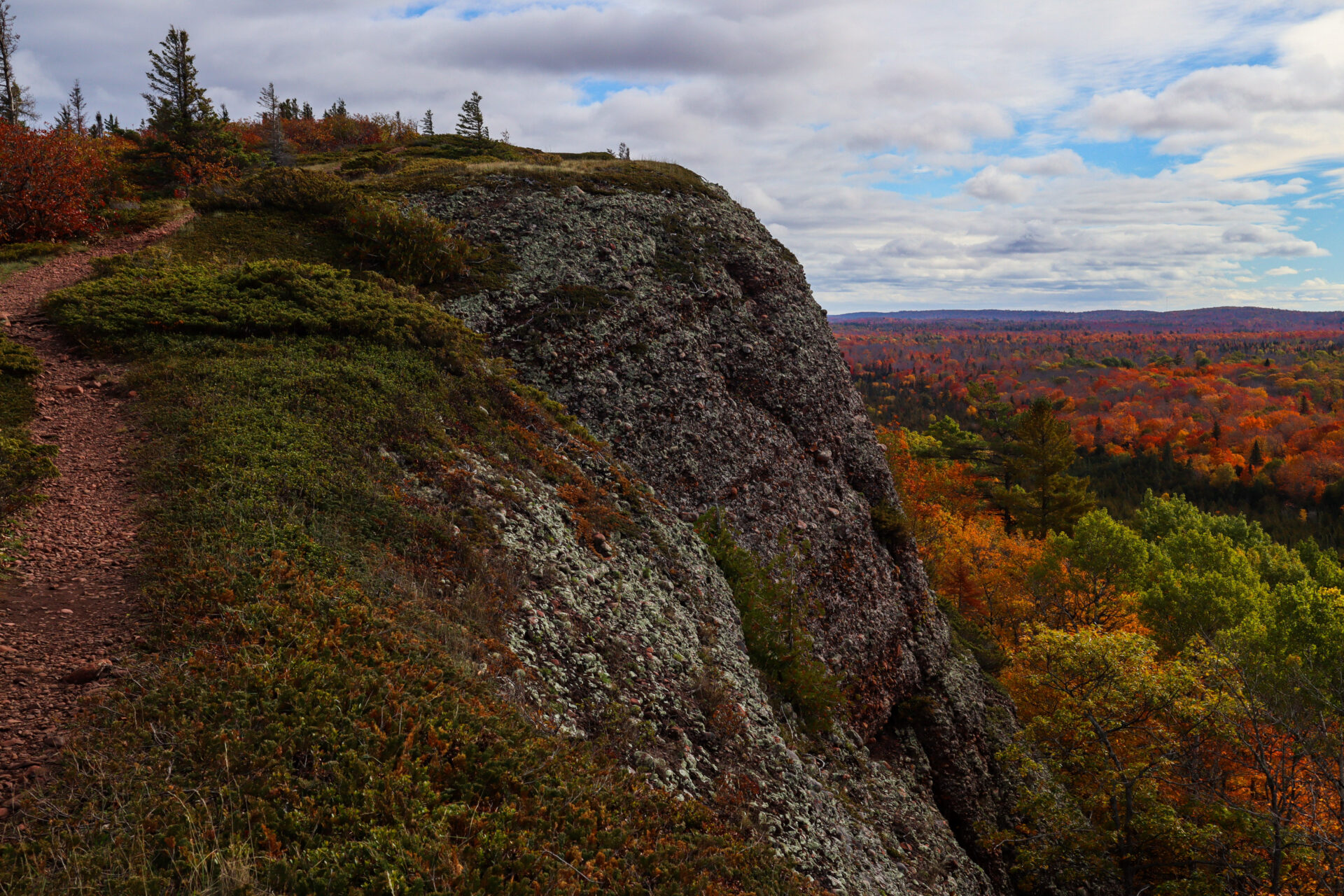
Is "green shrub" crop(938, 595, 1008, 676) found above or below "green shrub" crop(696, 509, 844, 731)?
below

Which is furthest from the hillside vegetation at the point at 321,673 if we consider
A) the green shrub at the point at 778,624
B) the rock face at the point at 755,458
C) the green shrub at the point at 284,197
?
the green shrub at the point at 284,197

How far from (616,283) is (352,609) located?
15.8 meters

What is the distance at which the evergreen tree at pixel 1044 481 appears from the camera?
5147 cm

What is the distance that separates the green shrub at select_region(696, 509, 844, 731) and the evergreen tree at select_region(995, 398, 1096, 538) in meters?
41.7

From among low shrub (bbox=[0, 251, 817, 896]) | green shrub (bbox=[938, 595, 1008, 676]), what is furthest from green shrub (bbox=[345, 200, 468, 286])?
green shrub (bbox=[938, 595, 1008, 676])

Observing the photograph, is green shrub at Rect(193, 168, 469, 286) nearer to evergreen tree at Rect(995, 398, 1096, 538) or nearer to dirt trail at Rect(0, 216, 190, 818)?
dirt trail at Rect(0, 216, 190, 818)

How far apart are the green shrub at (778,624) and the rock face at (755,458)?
749 mm

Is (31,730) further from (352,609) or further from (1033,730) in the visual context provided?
(1033,730)

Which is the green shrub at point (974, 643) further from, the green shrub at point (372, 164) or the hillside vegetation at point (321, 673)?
the green shrub at point (372, 164)

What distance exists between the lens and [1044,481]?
52.4 m

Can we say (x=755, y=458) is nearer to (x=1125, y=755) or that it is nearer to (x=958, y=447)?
(x=1125, y=755)

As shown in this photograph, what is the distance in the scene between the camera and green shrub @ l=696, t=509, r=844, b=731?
1531 centimetres

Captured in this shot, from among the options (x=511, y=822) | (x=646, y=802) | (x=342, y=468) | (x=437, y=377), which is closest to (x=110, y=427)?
(x=342, y=468)

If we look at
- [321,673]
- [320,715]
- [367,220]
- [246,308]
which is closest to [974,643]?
[367,220]
